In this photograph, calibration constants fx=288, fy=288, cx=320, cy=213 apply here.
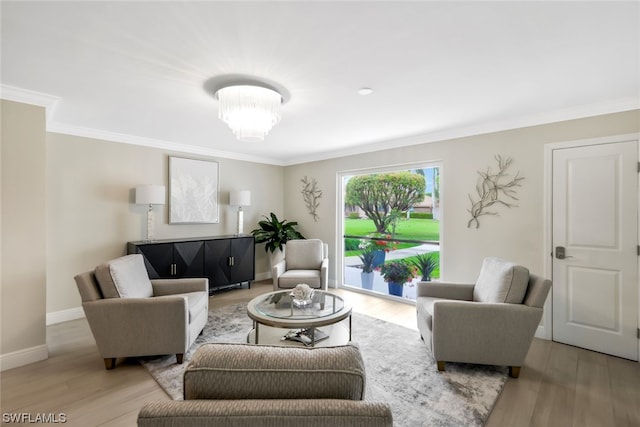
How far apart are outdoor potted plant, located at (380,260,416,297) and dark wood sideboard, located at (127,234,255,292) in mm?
2258

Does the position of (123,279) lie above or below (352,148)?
below

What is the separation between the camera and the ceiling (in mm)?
1515

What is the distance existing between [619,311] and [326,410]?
3342 mm

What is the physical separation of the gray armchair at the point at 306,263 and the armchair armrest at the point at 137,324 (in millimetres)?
1649

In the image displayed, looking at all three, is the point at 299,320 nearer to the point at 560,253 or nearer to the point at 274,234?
the point at 560,253

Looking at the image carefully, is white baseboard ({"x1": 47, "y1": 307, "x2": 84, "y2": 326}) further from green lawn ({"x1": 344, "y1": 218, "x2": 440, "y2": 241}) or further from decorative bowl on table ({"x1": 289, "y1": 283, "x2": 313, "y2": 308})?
green lawn ({"x1": 344, "y1": 218, "x2": 440, "y2": 241})

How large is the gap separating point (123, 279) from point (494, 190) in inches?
155

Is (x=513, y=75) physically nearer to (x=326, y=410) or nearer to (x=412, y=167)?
(x=412, y=167)

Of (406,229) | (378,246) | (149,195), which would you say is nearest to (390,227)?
(406,229)

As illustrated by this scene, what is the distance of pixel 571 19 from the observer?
156 cm

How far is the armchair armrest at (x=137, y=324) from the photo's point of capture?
2.34m

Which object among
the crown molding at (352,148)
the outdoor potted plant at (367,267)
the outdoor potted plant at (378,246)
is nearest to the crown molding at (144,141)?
the crown molding at (352,148)

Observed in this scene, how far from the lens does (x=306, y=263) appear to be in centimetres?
443

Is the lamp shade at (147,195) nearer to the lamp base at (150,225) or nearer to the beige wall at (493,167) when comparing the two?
the lamp base at (150,225)
